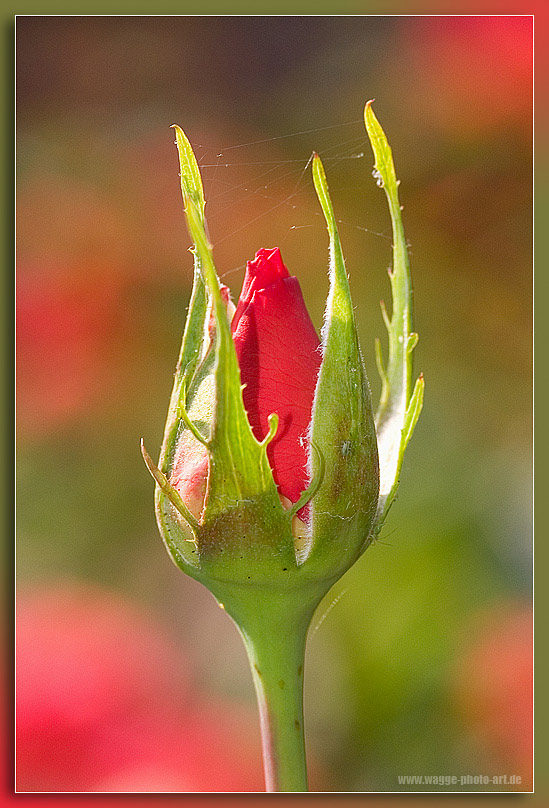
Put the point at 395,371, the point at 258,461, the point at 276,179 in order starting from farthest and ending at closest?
the point at 276,179 → the point at 395,371 → the point at 258,461

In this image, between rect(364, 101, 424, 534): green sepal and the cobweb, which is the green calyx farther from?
the cobweb

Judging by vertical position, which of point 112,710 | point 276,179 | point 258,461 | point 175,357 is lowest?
point 112,710

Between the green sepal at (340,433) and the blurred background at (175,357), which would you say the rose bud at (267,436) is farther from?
the blurred background at (175,357)

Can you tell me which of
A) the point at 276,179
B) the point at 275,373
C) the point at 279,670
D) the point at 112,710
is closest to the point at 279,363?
the point at 275,373

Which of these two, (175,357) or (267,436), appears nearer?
(267,436)

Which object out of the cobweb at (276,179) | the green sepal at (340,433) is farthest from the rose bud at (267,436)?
the cobweb at (276,179)

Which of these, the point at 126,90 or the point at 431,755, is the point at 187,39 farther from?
the point at 431,755

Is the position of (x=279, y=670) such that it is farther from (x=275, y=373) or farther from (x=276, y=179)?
(x=276, y=179)
